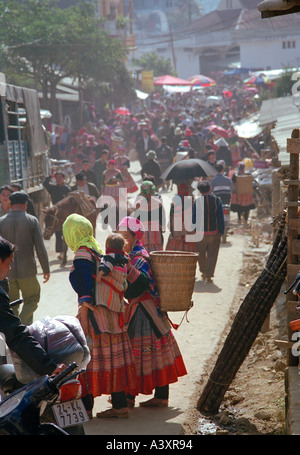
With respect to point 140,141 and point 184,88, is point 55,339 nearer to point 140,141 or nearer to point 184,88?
point 140,141

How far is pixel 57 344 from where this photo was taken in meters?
3.91

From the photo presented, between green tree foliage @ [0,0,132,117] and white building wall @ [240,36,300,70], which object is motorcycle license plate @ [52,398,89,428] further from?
white building wall @ [240,36,300,70]

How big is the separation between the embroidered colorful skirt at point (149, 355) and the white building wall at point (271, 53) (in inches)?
2104

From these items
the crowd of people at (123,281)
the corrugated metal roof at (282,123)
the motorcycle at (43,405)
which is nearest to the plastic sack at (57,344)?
the motorcycle at (43,405)

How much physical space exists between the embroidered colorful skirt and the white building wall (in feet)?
175

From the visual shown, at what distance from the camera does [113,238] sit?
5727 millimetres

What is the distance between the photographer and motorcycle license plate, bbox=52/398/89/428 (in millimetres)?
3809

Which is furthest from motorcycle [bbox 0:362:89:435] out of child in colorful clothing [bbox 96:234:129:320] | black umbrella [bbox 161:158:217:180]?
black umbrella [bbox 161:158:217:180]

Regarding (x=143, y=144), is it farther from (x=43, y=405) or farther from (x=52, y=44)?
(x=43, y=405)

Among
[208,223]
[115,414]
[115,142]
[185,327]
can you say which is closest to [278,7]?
[115,414]

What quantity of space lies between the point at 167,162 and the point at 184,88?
29528mm
